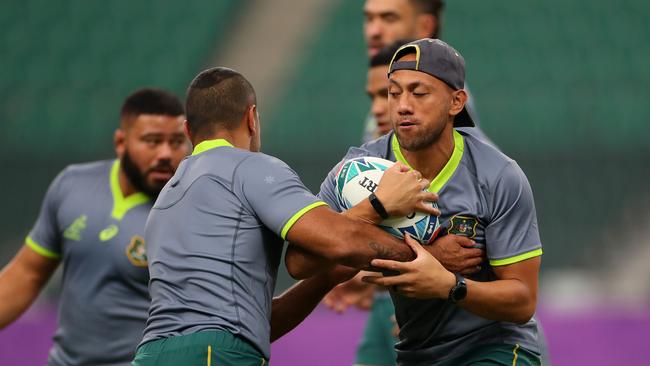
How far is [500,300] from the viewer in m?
4.31

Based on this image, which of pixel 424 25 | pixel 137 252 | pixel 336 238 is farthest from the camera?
pixel 424 25

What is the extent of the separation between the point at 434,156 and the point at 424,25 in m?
2.94

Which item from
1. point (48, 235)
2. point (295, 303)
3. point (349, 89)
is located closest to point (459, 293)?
point (295, 303)

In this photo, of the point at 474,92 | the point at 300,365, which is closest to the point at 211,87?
the point at 300,365

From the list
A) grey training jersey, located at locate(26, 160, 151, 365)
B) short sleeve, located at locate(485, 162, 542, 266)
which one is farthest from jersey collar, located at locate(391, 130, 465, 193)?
grey training jersey, located at locate(26, 160, 151, 365)

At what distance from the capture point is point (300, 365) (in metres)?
8.85

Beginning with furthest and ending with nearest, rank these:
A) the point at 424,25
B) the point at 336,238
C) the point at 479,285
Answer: the point at 424,25 → the point at 479,285 → the point at 336,238

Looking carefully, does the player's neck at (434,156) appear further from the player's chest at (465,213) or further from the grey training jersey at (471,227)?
the player's chest at (465,213)

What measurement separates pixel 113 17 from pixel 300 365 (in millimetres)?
6877

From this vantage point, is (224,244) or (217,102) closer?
(224,244)

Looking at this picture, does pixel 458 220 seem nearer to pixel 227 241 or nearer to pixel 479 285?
pixel 479 285

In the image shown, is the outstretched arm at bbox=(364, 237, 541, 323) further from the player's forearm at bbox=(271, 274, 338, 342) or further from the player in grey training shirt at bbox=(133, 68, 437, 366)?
the player's forearm at bbox=(271, 274, 338, 342)

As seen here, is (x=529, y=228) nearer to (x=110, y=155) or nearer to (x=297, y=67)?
(x=110, y=155)

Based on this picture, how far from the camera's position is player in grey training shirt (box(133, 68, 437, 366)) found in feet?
13.2
